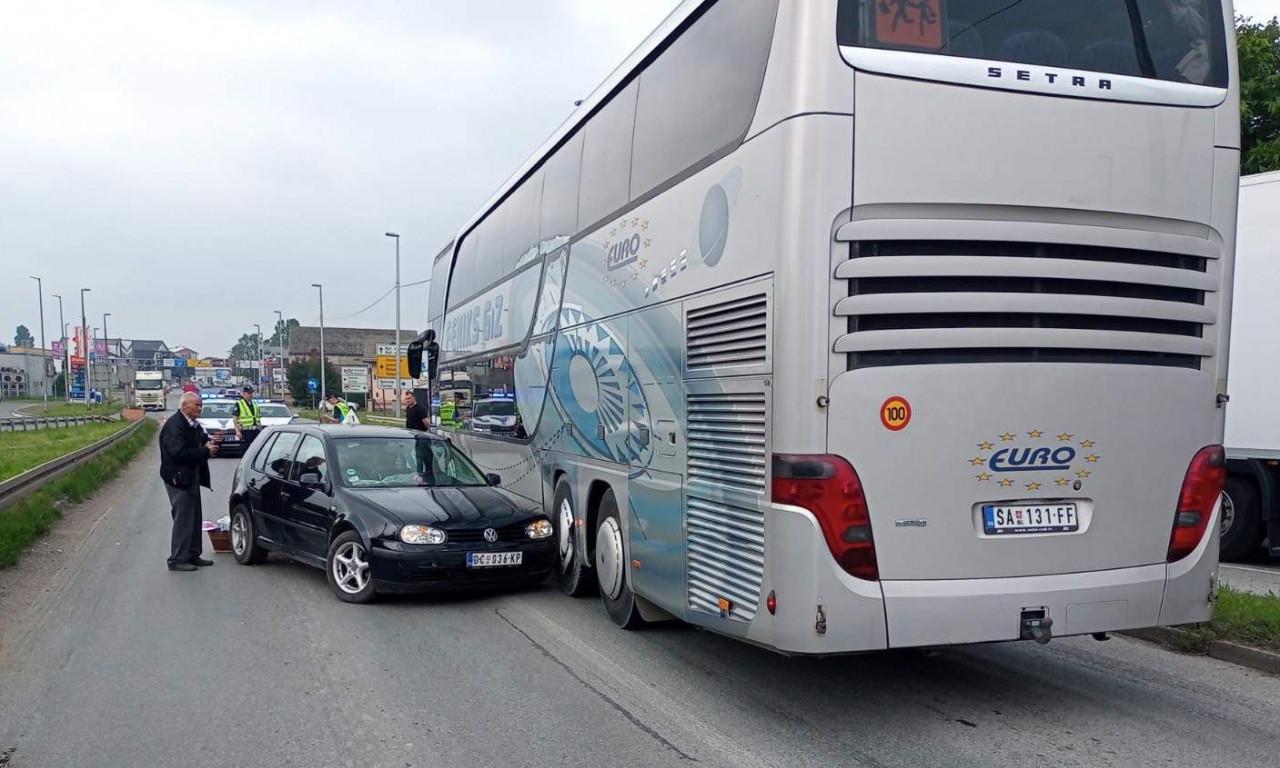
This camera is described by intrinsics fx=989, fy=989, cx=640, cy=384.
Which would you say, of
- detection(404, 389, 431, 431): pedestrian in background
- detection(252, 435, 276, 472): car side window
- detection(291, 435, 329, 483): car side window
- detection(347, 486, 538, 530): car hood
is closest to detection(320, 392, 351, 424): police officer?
detection(404, 389, 431, 431): pedestrian in background

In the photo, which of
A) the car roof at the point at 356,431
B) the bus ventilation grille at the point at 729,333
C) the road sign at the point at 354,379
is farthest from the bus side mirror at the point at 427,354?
the road sign at the point at 354,379

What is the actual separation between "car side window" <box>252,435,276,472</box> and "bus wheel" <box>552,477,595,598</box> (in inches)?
139

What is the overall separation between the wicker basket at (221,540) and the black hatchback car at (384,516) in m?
0.60

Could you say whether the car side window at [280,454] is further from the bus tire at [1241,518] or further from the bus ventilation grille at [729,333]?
the bus tire at [1241,518]

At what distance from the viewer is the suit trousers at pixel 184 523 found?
993cm

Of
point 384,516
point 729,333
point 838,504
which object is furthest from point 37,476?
point 838,504

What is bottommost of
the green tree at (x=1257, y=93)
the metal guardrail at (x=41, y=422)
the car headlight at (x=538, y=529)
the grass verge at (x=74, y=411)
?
the grass verge at (x=74, y=411)

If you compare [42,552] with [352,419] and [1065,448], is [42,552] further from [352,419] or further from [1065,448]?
[352,419]

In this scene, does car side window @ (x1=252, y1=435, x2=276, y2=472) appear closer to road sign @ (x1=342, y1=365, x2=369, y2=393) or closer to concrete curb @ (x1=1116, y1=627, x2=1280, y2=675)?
concrete curb @ (x1=1116, y1=627, x2=1280, y2=675)

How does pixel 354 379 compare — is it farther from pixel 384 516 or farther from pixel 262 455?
pixel 384 516

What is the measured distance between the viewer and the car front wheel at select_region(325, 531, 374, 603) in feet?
27.0

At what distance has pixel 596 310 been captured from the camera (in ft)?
25.1

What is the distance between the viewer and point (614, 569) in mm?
7332

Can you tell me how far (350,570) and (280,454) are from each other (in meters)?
2.39
